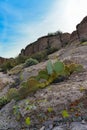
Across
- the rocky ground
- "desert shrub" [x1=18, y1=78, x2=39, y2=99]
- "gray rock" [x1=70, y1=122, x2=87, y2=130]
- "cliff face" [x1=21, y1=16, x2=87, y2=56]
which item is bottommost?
"gray rock" [x1=70, y1=122, x2=87, y2=130]

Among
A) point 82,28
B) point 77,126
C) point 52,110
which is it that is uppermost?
point 82,28

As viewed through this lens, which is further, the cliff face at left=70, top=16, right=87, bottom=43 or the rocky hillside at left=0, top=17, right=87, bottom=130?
the cliff face at left=70, top=16, right=87, bottom=43

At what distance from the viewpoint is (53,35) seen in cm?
3703

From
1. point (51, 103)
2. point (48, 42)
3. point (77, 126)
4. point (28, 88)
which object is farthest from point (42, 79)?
point (48, 42)

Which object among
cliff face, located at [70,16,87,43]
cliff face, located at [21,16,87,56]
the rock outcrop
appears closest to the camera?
cliff face, located at [70,16,87,43]

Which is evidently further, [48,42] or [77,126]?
[48,42]

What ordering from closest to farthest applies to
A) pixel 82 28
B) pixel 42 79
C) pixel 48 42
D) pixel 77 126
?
1. pixel 77 126
2. pixel 42 79
3. pixel 82 28
4. pixel 48 42

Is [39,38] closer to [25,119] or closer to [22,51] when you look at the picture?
[22,51]

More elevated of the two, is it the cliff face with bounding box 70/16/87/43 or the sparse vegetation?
the cliff face with bounding box 70/16/87/43

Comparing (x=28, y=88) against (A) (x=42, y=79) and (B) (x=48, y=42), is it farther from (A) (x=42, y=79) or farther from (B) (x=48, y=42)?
(B) (x=48, y=42)

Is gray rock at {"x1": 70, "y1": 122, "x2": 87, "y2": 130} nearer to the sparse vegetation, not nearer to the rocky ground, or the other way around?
the rocky ground

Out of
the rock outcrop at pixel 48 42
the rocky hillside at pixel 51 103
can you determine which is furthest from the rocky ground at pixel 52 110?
the rock outcrop at pixel 48 42

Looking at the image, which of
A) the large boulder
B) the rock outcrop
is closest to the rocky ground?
the large boulder

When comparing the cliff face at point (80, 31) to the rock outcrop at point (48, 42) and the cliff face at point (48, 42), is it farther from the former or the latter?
the rock outcrop at point (48, 42)
